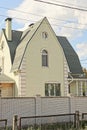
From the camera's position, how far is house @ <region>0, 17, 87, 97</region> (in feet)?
88.8

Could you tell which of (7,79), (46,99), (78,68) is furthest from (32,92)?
(46,99)

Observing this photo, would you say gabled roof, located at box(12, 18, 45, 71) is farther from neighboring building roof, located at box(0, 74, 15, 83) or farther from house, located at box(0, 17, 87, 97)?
neighboring building roof, located at box(0, 74, 15, 83)

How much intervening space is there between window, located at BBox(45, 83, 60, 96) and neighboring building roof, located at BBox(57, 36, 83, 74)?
287 cm

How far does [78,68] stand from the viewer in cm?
3200

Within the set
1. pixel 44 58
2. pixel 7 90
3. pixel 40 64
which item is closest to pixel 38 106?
pixel 40 64

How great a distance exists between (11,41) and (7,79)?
12.5 feet

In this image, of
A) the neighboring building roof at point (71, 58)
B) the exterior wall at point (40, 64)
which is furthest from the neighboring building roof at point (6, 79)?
the neighboring building roof at point (71, 58)

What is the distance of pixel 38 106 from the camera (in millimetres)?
17609

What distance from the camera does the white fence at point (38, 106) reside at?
1632 centimetres

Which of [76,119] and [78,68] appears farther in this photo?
[78,68]

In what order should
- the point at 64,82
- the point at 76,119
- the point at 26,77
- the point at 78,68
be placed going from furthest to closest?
the point at 78,68
the point at 64,82
the point at 26,77
the point at 76,119

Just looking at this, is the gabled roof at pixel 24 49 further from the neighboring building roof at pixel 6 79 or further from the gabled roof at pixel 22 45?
the neighboring building roof at pixel 6 79

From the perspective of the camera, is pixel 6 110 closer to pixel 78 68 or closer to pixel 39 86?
pixel 39 86

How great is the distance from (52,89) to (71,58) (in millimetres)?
5710
